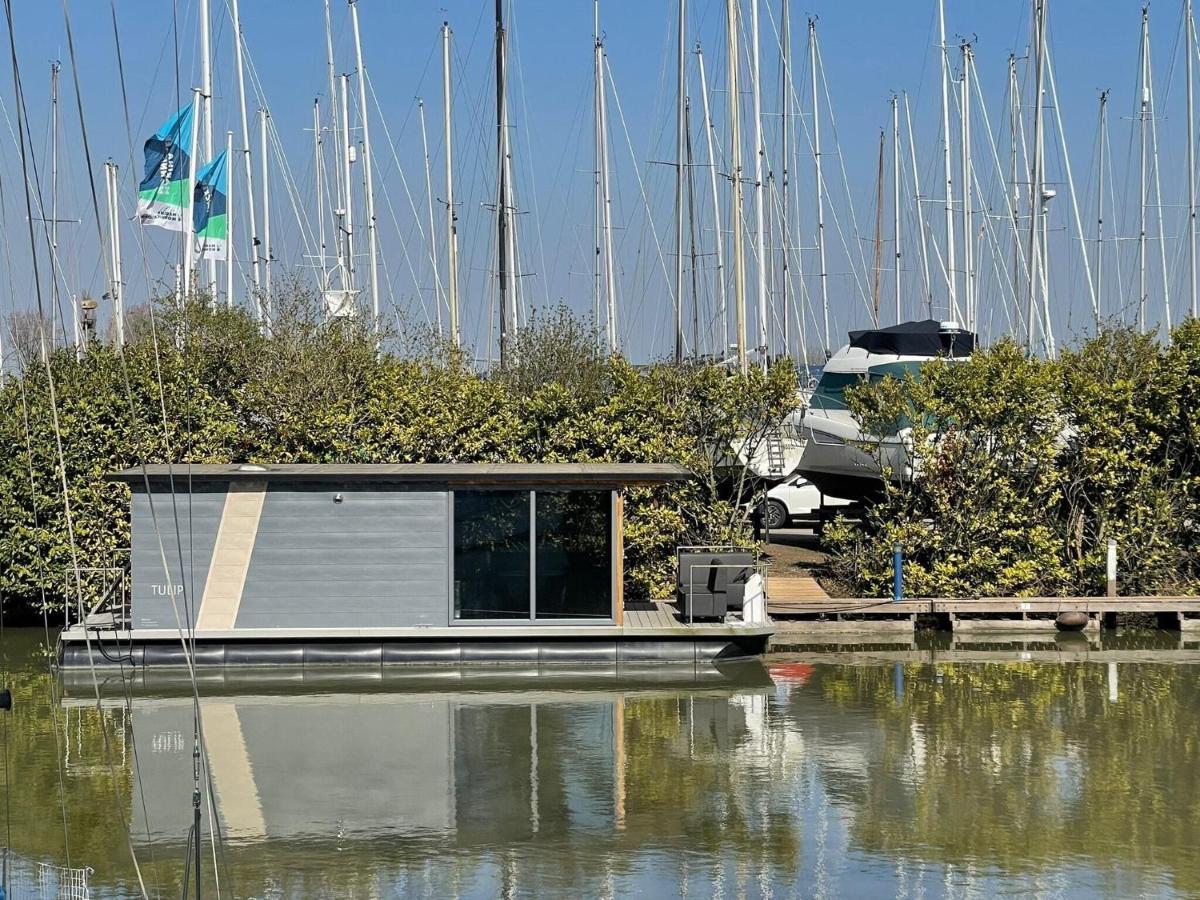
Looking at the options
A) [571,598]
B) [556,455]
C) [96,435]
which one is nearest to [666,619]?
[571,598]

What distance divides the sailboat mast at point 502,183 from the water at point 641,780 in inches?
624

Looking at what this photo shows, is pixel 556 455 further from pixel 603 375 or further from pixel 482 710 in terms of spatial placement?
pixel 482 710

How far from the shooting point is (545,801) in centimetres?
1343

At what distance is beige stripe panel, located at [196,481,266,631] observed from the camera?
20.1 metres

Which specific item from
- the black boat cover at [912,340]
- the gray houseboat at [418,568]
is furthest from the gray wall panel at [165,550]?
the black boat cover at [912,340]

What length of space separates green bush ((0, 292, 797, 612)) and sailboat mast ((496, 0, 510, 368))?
30.4ft

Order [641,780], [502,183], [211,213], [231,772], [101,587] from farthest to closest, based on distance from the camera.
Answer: [502,183] < [211,213] < [101,587] < [231,772] < [641,780]

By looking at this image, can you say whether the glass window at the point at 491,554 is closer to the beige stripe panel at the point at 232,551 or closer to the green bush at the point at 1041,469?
the beige stripe panel at the point at 232,551

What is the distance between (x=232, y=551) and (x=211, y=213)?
44.8 feet

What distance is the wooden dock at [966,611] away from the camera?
2258 cm

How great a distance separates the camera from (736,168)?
1254 inches

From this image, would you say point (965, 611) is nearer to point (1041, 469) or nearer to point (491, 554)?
point (1041, 469)

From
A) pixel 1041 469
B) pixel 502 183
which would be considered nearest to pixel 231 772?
pixel 1041 469

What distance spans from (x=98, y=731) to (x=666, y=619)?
8.17 meters
